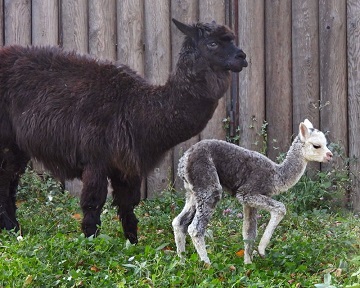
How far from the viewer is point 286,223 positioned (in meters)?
7.77

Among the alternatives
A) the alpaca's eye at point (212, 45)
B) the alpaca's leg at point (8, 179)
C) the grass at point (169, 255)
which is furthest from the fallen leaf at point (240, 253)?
the alpaca's leg at point (8, 179)

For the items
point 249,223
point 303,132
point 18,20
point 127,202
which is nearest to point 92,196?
point 127,202

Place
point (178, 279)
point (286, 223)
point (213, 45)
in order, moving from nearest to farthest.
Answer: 1. point (178, 279)
2. point (213, 45)
3. point (286, 223)

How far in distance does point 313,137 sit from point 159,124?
129cm

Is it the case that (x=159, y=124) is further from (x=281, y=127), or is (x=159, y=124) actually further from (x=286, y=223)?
(x=281, y=127)

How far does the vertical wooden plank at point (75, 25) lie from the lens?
920cm

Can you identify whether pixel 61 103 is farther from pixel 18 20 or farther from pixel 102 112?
pixel 18 20

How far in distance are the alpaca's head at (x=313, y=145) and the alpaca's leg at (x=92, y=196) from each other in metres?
1.74

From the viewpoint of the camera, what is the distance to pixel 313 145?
21.1 ft

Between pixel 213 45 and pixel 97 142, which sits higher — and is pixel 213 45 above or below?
above

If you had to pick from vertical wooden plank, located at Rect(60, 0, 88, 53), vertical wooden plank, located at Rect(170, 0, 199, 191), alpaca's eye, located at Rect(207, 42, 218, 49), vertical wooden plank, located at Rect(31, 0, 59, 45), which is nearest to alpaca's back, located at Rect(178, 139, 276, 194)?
alpaca's eye, located at Rect(207, 42, 218, 49)

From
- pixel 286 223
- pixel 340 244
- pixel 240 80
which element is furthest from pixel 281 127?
pixel 340 244

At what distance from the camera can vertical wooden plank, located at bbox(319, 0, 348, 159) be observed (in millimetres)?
8828

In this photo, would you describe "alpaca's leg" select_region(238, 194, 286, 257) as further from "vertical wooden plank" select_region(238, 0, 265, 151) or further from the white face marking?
"vertical wooden plank" select_region(238, 0, 265, 151)
